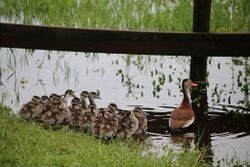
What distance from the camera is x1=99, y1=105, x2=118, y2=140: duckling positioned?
7.11 metres

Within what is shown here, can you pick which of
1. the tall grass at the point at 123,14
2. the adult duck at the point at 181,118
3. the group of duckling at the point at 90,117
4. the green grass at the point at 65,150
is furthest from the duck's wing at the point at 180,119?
the tall grass at the point at 123,14

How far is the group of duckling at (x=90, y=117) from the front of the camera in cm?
720

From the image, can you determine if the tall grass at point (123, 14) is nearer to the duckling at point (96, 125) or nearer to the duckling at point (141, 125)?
the duckling at point (141, 125)

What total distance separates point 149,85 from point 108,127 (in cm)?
260

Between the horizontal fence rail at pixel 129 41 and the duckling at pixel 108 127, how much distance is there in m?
2.27

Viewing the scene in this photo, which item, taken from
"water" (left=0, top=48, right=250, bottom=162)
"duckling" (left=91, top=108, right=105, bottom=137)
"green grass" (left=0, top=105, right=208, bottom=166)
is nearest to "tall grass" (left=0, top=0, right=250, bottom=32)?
"water" (left=0, top=48, right=250, bottom=162)

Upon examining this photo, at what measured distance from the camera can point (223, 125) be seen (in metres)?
8.03

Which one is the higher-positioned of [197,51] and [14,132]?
[197,51]

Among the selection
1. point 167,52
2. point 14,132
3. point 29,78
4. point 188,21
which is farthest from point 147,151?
point 188,21

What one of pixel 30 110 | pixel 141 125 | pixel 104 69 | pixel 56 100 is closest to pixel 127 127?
pixel 141 125

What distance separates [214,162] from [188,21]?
17.5ft

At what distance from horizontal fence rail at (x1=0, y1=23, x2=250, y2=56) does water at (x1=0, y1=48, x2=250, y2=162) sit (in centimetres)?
53

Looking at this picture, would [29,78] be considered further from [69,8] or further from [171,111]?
[69,8]

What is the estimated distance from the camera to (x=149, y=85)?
9609mm
